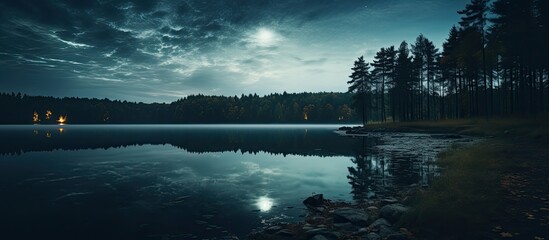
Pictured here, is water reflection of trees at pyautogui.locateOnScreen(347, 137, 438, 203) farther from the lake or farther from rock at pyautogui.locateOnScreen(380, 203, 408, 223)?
rock at pyautogui.locateOnScreen(380, 203, 408, 223)

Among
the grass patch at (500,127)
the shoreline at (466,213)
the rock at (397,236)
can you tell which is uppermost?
the grass patch at (500,127)

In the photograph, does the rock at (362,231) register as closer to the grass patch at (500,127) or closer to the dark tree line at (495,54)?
the grass patch at (500,127)

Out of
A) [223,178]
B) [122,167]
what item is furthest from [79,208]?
[122,167]

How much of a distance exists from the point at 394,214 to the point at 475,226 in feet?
7.82

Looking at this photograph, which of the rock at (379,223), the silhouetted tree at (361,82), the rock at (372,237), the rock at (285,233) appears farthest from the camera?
the silhouetted tree at (361,82)

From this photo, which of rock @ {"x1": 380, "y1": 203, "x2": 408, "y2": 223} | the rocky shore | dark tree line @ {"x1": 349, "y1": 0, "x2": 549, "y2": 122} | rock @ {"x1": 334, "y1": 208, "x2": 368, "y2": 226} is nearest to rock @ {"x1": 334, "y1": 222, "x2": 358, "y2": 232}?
the rocky shore

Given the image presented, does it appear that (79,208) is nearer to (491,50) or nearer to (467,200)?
(467,200)

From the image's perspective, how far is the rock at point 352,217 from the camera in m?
10.1

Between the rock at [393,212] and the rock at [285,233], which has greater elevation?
the rock at [393,212]

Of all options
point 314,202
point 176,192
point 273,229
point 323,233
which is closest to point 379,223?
point 323,233

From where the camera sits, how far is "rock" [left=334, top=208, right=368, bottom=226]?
10102 millimetres

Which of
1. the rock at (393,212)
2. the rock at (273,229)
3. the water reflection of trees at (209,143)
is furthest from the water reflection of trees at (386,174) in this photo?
the water reflection of trees at (209,143)

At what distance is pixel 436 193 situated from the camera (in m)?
10.6

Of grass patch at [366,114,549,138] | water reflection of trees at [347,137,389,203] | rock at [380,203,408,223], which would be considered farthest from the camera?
grass patch at [366,114,549,138]
